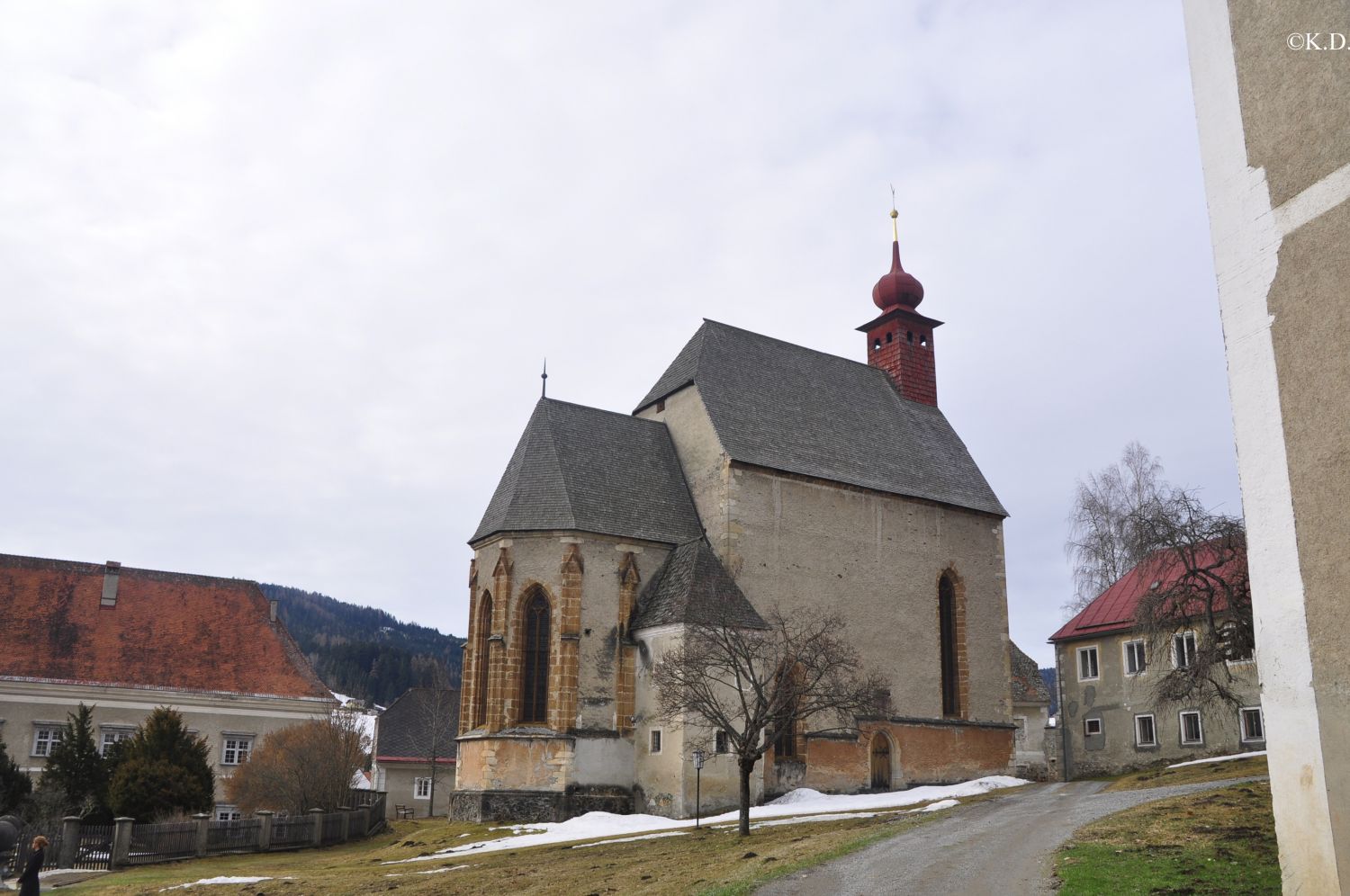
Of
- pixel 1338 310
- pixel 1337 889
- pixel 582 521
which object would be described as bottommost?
pixel 1337 889

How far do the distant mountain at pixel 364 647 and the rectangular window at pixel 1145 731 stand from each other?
6139 centimetres

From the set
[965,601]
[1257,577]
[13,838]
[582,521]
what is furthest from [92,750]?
[1257,577]

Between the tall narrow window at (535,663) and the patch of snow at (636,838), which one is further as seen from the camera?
the tall narrow window at (535,663)

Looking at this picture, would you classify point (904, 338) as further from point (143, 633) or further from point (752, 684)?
point (143, 633)

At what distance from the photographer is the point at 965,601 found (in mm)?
38938

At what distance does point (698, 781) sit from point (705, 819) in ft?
4.31

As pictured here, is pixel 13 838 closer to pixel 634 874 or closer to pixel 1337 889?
pixel 634 874

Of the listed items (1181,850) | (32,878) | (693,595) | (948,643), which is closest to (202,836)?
(32,878)

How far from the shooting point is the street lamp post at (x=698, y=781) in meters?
27.6

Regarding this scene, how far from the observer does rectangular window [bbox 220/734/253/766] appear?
4236 centimetres

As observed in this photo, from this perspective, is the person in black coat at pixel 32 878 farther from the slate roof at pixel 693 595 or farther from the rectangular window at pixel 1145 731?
the rectangular window at pixel 1145 731

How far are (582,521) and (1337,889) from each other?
2505cm

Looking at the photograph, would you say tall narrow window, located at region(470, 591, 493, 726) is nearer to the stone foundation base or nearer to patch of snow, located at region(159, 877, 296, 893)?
the stone foundation base

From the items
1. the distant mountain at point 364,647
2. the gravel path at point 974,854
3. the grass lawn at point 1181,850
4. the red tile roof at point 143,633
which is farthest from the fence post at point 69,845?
the distant mountain at point 364,647
